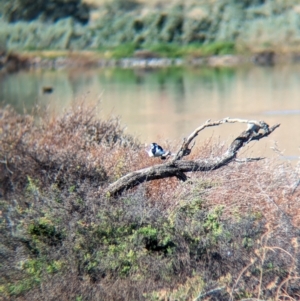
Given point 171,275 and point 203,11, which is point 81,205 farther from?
point 203,11

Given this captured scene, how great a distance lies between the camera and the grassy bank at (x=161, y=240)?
16.3ft

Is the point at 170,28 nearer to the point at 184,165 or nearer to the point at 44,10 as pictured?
the point at 44,10

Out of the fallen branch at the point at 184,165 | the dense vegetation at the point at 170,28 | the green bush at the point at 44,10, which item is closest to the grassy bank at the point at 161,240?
the fallen branch at the point at 184,165

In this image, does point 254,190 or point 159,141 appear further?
point 159,141

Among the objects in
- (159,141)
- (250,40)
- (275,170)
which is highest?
(275,170)

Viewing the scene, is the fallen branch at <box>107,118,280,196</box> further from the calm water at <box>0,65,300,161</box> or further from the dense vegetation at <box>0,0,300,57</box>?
the dense vegetation at <box>0,0,300,57</box>

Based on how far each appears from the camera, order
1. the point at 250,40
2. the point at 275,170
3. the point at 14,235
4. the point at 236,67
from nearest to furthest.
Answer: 1. the point at 14,235
2. the point at 275,170
3. the point at 236,67
4. the point at 250,40

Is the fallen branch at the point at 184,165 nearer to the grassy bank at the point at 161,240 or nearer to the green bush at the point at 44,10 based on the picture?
the grassy bank at the point at 161,240

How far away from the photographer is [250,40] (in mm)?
44094

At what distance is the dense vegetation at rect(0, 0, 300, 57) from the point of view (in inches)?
1738

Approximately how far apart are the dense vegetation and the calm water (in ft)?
25.1

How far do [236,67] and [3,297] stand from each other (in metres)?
33.4

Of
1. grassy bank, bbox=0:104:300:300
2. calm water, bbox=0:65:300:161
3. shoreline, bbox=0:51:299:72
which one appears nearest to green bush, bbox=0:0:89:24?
shoreline, bbox=0:51:299:72

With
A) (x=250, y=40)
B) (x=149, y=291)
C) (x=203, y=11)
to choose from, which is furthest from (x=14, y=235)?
(x=203, y=11)
